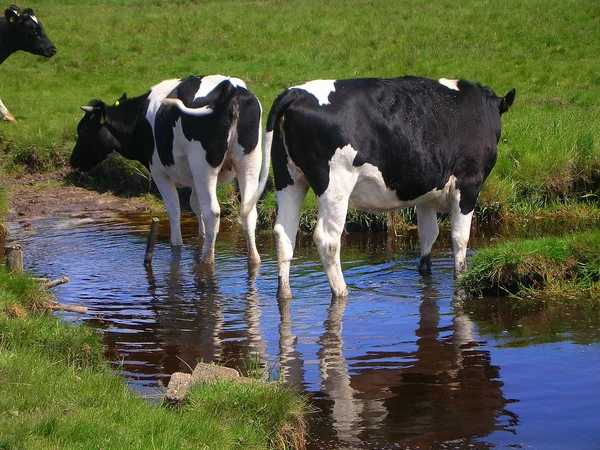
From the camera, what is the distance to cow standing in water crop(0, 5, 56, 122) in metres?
22.0

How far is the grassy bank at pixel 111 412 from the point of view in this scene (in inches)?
209

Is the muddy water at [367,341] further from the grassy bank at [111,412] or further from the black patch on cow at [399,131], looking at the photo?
the black patch on cow at [399,131]

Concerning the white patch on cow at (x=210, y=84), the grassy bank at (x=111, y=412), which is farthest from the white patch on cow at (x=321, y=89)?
the grassy bank at (x=111, y=412)

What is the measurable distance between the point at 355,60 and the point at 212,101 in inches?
545

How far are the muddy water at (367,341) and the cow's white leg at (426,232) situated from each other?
0.54 feet

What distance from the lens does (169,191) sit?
13055mm

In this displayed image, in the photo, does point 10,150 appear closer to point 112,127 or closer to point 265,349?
point 112,127

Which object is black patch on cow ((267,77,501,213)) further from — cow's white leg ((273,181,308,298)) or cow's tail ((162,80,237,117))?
cow's tail ((162,80,237,117))

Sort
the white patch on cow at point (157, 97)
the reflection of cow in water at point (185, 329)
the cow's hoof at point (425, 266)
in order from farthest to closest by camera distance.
→ 1. the white patch on cow at point (157, 97)
2. the cow's hoof at point (425, 266)
3. the reflection of cow in water at point (185, 329)

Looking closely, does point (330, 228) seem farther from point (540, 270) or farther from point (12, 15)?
point (12, 15)

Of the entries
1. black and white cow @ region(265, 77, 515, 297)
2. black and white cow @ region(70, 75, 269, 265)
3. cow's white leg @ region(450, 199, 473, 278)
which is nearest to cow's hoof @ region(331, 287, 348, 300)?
black and white cow @ region(265, 77, 515, 297)

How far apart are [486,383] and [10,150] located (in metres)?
13.5

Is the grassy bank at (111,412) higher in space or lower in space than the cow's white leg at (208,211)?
lower

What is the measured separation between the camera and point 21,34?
22.4 meters
